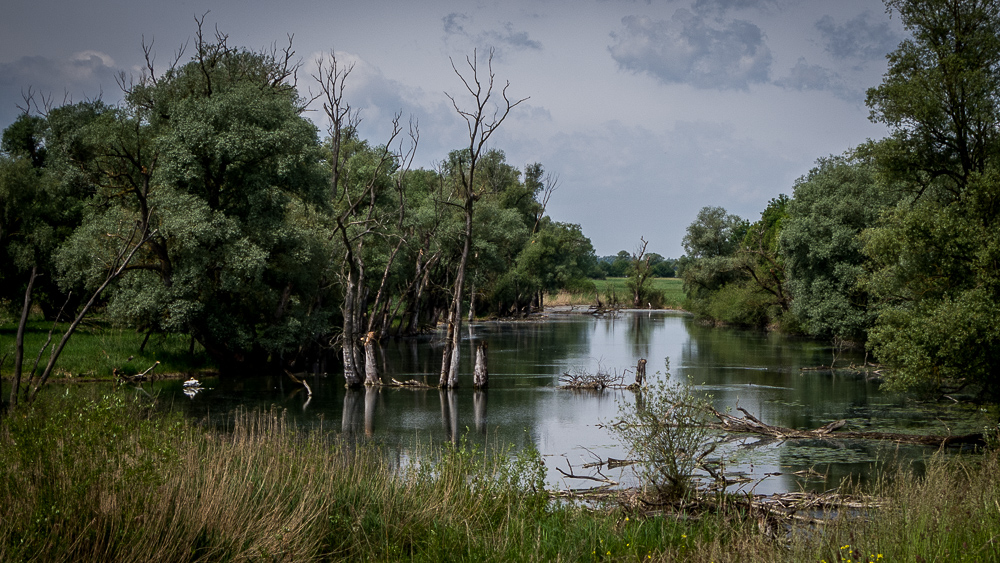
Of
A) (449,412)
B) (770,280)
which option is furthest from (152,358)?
(770,280)

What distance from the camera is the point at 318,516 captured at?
8.76 meters

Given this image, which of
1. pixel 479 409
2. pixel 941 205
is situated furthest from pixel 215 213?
pixel 941 205

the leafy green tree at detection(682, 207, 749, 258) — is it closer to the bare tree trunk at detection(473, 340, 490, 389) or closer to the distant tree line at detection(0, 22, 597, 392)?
the distant tree line at detection(0, 22, 597, 392)

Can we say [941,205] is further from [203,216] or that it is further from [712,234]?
[712,234]

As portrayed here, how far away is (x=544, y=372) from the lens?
1396 inches

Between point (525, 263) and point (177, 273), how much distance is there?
166 ft

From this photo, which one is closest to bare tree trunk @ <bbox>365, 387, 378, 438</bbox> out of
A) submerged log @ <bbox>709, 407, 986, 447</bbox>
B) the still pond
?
the still pond

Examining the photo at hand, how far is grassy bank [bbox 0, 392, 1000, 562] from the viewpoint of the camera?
691cm

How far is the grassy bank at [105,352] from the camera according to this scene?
93.8 ft

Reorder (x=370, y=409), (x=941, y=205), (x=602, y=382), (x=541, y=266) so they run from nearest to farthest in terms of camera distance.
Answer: (x=941, y=205) → (x=370, y=409) → (x=602, y=382) → (x=541, y=266)

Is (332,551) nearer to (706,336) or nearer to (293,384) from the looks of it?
(293,384)

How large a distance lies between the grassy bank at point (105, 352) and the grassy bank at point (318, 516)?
21533 mm

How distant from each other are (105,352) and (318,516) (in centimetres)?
2539

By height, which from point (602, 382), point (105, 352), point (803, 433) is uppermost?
point (105, 352)
